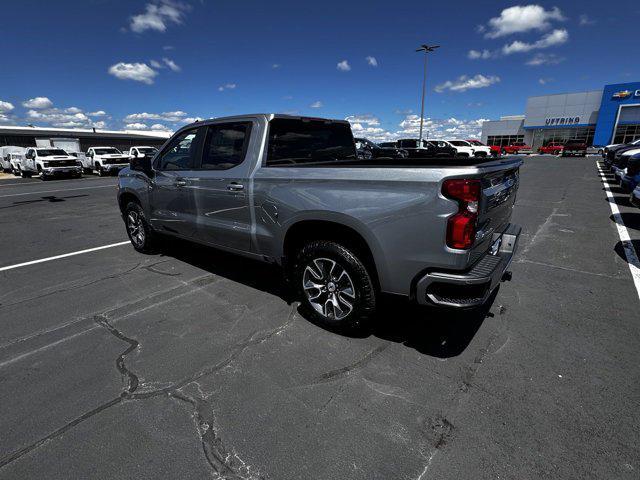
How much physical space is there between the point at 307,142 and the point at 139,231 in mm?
3408

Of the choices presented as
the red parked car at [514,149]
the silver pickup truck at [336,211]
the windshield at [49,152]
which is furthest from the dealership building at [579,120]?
the windshield at [49,152]

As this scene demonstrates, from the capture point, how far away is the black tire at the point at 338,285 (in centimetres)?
292

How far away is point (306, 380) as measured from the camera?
2617 mm

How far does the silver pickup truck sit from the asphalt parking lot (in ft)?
1.38

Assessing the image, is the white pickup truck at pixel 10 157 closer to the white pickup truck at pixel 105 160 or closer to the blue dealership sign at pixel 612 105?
the white pickup truck at pixel 105 160

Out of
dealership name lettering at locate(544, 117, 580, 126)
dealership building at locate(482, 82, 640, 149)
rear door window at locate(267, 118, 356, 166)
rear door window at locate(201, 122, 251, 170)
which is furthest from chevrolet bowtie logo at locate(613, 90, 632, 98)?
rear door window at locate(201, 122, 251, 170)

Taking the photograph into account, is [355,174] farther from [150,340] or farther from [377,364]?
[150,340]

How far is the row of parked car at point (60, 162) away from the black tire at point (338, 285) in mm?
19612

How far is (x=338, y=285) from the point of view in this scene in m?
3.14

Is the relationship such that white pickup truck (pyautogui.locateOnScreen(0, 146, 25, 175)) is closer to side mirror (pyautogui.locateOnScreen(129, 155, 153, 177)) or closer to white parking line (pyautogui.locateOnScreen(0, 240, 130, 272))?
white parking line (pyautogui.locateOnScreen(0, 240, 130, 272))

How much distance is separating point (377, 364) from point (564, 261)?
155 inches

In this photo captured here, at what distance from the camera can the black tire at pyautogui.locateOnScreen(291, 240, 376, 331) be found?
9.57 feet

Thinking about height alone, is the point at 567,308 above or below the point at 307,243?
below

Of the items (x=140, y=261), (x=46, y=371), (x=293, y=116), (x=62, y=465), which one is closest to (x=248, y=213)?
(x=293, y=116)
